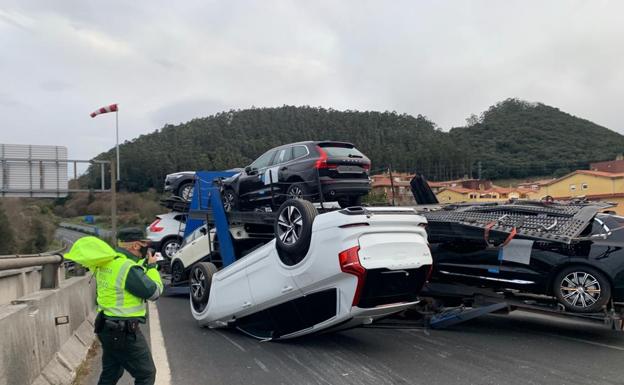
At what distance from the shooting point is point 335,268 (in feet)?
19.2

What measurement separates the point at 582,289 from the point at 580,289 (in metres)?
0.02

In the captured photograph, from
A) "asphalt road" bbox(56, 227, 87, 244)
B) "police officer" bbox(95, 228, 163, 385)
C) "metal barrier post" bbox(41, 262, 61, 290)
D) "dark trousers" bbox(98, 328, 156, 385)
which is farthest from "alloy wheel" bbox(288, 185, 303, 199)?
"asphalt road" bbox(56, 227, 87, 244)

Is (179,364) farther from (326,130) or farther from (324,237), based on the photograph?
(326,130)

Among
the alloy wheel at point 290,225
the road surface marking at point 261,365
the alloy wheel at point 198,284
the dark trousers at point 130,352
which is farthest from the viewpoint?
the alloy wheel at point 198,284

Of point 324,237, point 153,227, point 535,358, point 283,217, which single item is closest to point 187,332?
point 283,217

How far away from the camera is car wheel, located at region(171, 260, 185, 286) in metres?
12.3

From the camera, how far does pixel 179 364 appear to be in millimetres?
6254

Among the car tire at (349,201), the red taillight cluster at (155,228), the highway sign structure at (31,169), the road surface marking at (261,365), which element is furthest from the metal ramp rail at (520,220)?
the highway sign structure at (31,169)

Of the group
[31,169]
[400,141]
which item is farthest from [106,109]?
[400,141]

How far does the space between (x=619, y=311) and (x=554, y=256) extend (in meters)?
1.07

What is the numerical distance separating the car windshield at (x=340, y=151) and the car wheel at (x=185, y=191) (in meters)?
6.87

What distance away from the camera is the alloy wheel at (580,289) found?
7008mm

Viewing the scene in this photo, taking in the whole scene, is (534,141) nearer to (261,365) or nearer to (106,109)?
(106,109)

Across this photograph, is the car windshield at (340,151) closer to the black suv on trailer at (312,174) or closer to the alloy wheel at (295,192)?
the black suv on trailer at (312,174)
